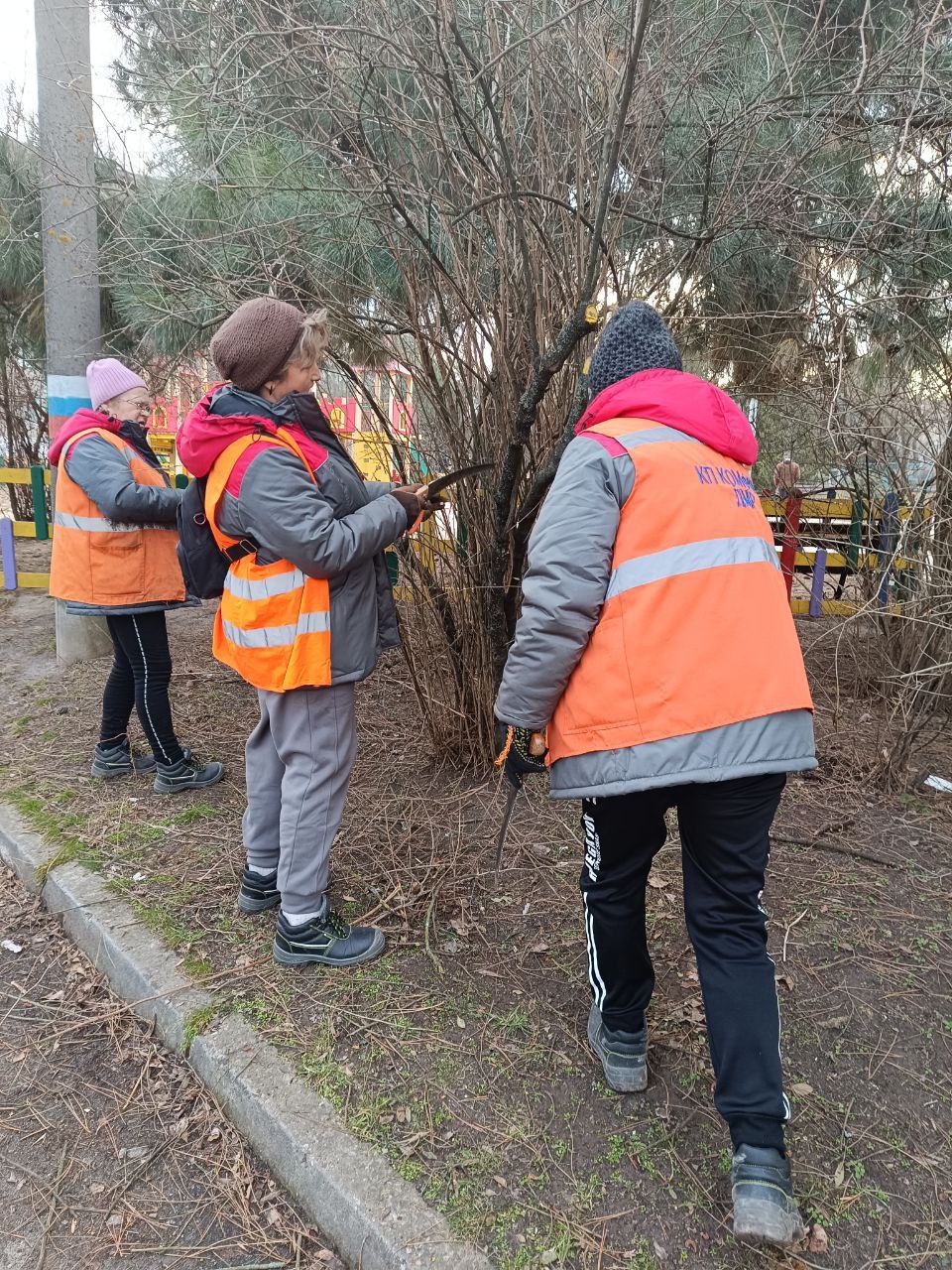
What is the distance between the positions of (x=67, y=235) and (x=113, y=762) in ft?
11.4

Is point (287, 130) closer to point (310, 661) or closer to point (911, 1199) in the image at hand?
point (310, 661)

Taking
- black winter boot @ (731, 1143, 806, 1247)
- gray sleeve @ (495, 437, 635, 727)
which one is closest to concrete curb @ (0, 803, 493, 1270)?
black winter boot @ (731, 1143, 806, 1247)

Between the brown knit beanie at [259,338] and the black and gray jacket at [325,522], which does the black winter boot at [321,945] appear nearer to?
the black and gray jacket at [325,522]

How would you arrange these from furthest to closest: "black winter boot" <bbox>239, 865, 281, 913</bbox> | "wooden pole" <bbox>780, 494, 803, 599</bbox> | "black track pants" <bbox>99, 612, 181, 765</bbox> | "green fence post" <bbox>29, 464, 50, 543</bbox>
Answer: "green fence post" <bbox>29, 464, 50, 543</bbox>, "wooden pole" <bbox>780, 494, 803, 599</bbox>, "black track pants" <bbox>99, 612, 181, 765</bbox>, "black winter boot" <bbox>239, 865, 281, 913</bbox>

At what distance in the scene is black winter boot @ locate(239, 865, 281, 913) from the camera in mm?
2693

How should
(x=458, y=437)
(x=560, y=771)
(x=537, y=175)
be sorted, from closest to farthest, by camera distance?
(x=560, y=771), (x=537, y=175), (x=458, y=437)

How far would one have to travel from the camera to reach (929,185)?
3.59 metres

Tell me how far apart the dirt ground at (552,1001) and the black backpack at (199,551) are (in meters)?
1.07

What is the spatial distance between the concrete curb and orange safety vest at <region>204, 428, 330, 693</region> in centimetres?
91

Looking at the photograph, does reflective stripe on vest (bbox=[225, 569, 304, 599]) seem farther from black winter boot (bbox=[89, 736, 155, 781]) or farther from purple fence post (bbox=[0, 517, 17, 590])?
purple fence post (bbox=[0, 517, 17, 590])

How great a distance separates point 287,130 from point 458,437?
5.45ft

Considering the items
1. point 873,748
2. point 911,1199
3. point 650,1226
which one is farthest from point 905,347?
point 650,1226

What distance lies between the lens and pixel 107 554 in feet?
11.4

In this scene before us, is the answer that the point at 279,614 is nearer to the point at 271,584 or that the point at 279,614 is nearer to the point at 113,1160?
the point at 271,584
